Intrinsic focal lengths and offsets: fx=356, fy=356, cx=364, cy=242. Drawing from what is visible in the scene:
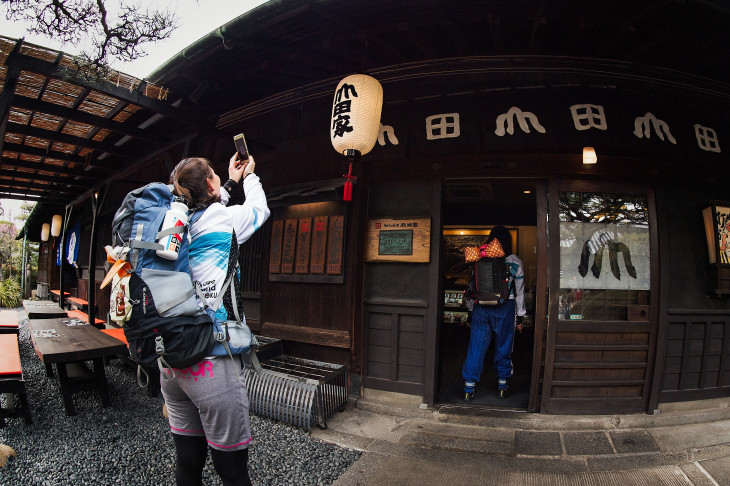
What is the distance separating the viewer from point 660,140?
4.62m

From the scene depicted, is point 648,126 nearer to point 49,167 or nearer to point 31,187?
point 49,167

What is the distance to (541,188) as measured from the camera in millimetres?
4680

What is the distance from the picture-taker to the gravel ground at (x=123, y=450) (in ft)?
10.4

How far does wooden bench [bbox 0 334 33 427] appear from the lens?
3.98m

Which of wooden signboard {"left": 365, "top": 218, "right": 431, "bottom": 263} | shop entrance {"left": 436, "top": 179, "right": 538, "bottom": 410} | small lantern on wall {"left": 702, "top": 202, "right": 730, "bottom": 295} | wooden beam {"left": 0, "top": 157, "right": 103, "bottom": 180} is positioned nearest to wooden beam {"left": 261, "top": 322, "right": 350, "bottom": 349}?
wooden signboard {"left": 365, "top": 218, "right": 431, "bottom": 263}

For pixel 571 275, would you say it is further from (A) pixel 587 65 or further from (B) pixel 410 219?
(A) pixel 587 65

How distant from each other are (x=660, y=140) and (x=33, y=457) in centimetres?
797

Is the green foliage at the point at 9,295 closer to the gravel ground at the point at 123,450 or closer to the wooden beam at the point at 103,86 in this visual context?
the gravel ground at the point at 123,450

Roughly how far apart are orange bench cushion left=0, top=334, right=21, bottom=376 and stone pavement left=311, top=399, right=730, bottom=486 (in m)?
3.55

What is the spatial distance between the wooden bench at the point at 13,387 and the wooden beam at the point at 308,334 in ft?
9.52

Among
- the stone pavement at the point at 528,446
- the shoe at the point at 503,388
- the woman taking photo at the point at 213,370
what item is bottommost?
the stone pavement at the point at 528,446

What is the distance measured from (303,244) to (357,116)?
7.40 feet

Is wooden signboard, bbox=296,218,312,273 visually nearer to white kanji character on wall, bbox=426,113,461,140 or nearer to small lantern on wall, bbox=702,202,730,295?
white kanji character on wall, bbox=426,113,461,140

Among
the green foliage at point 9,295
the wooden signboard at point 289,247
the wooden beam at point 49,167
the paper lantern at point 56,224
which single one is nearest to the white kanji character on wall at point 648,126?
the wooden signboard at point 289,247
